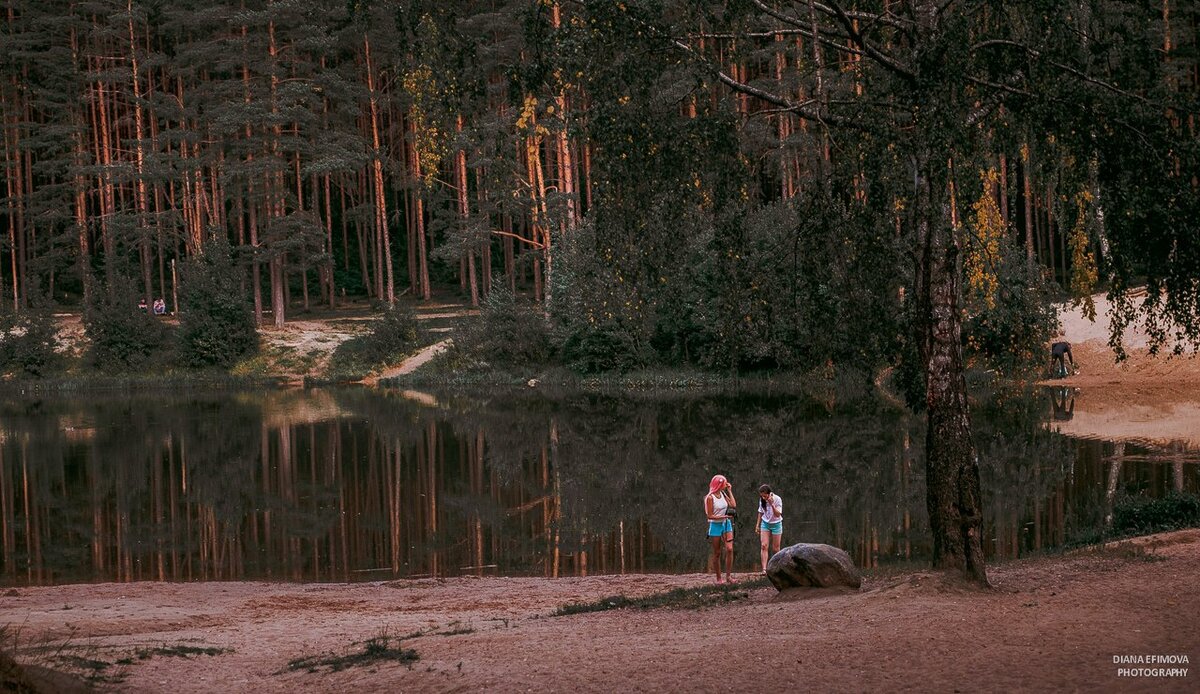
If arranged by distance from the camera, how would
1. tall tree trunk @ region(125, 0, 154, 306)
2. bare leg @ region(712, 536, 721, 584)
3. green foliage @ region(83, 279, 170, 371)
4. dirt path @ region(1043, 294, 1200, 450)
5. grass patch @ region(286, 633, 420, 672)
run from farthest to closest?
1. tall tree trunk @ region(125, 0, 154, 306)
2. green foliage @ region(83, 279, 170, 371)
3. dirt path @ region(1043, 294, 1200, 450)
4. bare leg @ region(712, 536, 721, 584)
5. grass patch @ region(286, 633, 420, 672)

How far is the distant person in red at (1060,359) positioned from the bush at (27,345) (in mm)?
43110

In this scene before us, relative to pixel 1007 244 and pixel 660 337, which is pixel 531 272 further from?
pixel 1007 244

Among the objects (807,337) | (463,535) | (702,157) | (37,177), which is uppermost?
(37,177)

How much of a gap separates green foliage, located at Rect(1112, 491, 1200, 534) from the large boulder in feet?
18.1

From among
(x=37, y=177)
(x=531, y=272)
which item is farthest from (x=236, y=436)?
(x=37, y=177)

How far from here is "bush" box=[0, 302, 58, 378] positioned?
5512 cm

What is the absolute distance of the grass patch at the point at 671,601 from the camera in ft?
47.0

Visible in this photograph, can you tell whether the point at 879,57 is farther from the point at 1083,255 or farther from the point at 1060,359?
the point at 1060,359

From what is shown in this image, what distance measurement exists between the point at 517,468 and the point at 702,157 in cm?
1764

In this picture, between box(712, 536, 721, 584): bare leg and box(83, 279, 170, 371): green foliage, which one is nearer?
box(712, 536, 721, 584): bare leg

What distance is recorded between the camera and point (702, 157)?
1363 cm

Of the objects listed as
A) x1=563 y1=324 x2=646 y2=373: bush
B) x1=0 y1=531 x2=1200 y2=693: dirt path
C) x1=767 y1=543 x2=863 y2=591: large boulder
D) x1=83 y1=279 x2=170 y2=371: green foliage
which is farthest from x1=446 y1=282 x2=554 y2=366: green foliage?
x1=767 y1=543 x2=863 y2=591: large boulder

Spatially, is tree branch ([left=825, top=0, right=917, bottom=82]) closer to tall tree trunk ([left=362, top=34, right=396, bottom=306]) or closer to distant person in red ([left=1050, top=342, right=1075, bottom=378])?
distant person in red ([left=1050, top=342, right=1075, bottom=378])

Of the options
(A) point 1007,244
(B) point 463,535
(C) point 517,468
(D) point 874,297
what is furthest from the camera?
(A) point 1007,244
